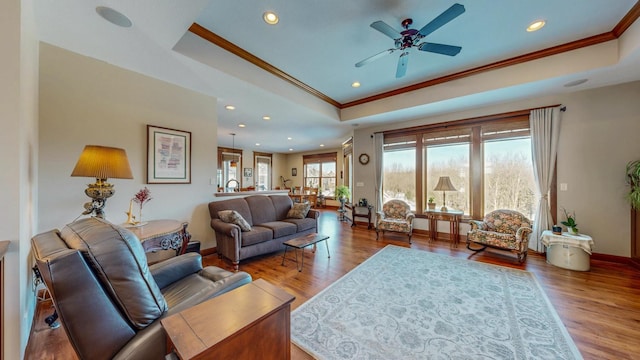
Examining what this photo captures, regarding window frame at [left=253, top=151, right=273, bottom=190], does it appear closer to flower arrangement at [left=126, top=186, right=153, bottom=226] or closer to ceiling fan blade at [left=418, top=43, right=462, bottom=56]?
flower arrangement at [left=126, top=186, right=153, bottom=226]

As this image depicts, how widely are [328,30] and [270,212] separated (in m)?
3.15

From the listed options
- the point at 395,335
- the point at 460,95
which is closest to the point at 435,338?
the point at 395,335

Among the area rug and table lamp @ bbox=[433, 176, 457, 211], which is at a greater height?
table lamp @ bbox=[433, 176, 457, 211]

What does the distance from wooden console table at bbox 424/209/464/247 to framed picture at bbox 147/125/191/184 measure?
467 centimetres

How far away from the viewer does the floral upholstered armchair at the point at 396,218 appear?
448 cm

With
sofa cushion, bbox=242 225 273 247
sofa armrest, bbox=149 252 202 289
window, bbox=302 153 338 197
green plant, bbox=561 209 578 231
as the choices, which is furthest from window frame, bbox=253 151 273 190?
green plant, bbox=561 209 578 231

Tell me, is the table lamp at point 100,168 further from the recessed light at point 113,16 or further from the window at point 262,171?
the window at point 262,171

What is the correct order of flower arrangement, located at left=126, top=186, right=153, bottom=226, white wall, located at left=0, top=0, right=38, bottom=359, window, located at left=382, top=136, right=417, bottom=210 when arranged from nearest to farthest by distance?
white wall, located at left=0, top=0, right=38, bottom=359, flower arrangement, located at left=126, top=186, right=153, bottom=226, window, located at left=382, top=136, right=417, bottom=210

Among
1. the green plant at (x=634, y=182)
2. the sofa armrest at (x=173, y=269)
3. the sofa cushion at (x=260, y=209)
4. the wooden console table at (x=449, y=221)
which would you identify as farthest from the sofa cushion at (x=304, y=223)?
the green plant at (x=634, y=182)

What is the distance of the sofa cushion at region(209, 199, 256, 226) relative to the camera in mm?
3592

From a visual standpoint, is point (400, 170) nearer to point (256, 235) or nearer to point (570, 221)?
point (570, 221)

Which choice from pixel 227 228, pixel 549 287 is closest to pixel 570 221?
pixel 549 287

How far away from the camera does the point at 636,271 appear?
3035 millimetres

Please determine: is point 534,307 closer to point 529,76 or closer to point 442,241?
point 442,241
